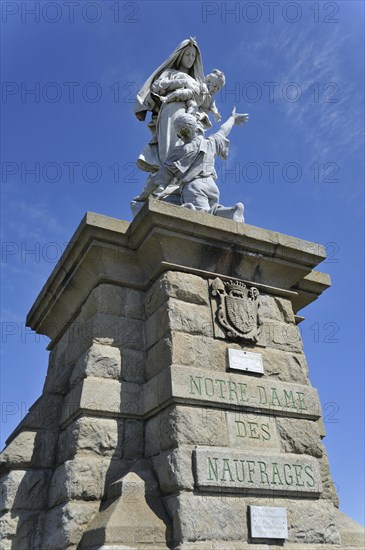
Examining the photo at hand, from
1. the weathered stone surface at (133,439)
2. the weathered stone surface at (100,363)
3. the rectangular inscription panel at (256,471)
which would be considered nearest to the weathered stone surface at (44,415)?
the weathered stone surface at (100,363)

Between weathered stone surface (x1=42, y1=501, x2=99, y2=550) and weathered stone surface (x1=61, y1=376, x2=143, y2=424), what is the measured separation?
76 centimetres

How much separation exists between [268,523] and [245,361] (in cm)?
138

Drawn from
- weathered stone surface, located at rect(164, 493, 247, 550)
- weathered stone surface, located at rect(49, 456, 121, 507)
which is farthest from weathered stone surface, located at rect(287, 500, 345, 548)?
weathered stone surface, located at rect(49, 456, 121, 507)

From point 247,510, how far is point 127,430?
1233 mm

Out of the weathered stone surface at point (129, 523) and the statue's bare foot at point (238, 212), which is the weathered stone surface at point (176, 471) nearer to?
the weathered stone surface at point (129, 523)

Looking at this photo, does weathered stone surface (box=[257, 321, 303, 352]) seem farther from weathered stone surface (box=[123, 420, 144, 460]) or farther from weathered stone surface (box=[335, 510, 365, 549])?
weathered stone surface (box=[335, 510, 365, 549])

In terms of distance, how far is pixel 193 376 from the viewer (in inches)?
178

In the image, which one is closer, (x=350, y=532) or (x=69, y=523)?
(x=69, y=523)

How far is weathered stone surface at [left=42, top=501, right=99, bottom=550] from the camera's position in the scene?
409 cm

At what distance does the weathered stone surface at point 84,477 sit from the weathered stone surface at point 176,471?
0.48m

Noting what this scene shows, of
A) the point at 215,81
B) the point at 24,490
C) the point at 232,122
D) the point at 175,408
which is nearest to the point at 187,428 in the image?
the point at 175,408

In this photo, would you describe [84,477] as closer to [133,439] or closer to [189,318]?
[133,439]

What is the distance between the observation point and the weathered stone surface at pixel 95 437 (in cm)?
446

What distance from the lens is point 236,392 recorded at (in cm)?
468
